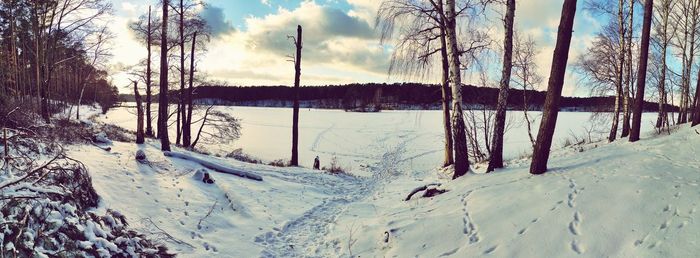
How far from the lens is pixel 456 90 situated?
360 inches

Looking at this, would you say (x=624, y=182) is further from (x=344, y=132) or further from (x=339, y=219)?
(x=344, y=132)

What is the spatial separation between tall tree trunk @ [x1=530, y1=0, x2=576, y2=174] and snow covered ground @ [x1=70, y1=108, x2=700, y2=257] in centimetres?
43

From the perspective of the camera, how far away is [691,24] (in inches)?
710

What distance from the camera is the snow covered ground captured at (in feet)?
15.4

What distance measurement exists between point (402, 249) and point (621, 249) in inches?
106

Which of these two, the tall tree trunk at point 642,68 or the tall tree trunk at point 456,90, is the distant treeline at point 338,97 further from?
the tall tree trunk at point 456,90

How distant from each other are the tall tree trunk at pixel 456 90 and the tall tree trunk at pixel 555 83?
6.55ft

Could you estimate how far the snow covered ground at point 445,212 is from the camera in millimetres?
4680

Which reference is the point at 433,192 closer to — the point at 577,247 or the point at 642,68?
the point at 577,247

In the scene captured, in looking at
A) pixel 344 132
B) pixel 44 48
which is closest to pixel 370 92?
pixel 344 132

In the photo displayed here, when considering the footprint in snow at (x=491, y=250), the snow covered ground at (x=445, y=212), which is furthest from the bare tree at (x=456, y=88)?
the footprint in snow at (x=491, y=250)

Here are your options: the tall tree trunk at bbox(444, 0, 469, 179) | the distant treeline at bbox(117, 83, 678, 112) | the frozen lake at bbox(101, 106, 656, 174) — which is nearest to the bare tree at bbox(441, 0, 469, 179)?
the tall tree trunk at bbox(444, 0, 469, 179)

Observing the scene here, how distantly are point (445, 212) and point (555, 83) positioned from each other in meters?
3.17

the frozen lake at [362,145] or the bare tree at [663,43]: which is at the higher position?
the bare tree at [663,43]
